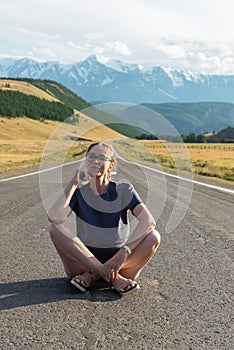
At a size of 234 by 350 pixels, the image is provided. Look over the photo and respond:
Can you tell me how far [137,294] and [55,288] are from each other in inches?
32.8

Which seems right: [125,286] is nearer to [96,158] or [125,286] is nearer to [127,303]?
[127,303]

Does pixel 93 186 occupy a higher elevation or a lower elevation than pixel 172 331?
higher

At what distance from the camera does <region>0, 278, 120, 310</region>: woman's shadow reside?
4.83 m

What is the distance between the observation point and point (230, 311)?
4.61 meters

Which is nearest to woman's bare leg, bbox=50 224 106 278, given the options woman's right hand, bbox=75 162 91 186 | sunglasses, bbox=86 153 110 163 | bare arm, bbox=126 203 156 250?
bare arm, bbox=126 203 156 250

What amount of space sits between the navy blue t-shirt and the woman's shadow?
46 cm

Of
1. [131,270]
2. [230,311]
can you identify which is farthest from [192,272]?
[230,311]

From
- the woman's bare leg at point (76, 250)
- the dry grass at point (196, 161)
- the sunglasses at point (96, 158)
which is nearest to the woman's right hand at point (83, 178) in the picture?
the sunglasses at point (96, 158)

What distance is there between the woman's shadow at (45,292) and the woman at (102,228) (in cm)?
12

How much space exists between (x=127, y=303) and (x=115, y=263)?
42 cm

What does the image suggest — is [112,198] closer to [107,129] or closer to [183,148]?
[107,129]

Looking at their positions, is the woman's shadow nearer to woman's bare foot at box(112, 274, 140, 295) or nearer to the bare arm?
woman's bare foot at box(112, 274, 140, 295)

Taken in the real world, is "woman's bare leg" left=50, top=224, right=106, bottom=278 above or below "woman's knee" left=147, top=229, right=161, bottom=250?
below

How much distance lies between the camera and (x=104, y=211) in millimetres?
5148
